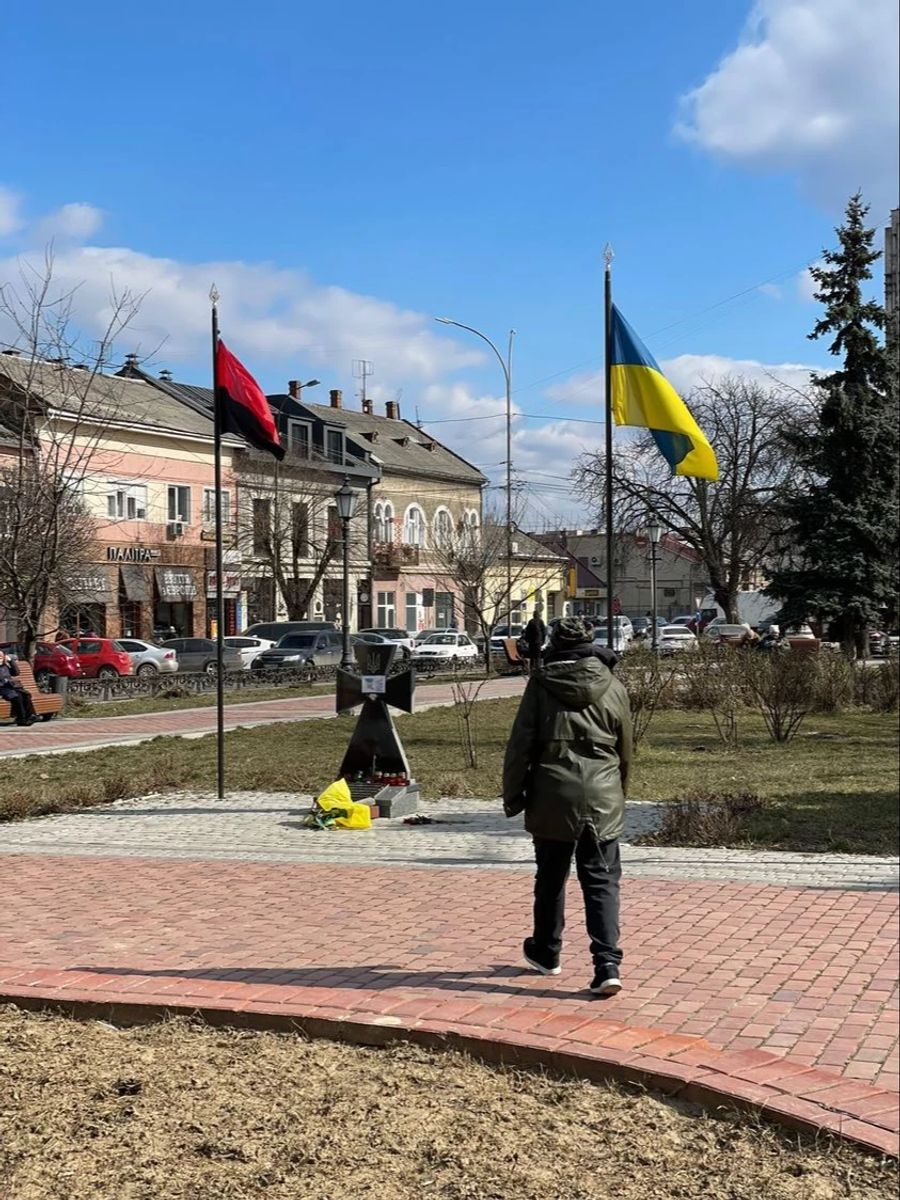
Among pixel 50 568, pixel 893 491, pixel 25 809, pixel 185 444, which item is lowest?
pixel 25 809

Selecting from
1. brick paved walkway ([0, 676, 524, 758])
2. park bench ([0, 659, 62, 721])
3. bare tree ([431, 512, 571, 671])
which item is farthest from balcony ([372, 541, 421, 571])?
park bench ([0, 659, 62, 721])

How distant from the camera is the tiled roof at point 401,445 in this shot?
62938 mm

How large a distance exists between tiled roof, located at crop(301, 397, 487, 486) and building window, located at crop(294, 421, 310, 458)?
1.51 meters

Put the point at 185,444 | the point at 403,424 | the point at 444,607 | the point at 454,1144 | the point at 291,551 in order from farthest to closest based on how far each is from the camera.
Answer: the point at 403,424 < the point at 444,607 < the point at 291,551 < the point at 185,444 < the point at 454,1144

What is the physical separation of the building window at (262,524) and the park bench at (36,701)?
2546cm

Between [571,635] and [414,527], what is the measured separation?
59.3m

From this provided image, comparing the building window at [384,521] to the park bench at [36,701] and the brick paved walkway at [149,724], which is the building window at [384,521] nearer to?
the brick paved walkway at [149,724]

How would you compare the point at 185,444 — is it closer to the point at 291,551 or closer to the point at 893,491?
the point at 291,551

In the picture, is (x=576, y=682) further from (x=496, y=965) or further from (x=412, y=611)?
(x=412, y=611)

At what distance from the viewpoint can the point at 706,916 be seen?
22.5 ft

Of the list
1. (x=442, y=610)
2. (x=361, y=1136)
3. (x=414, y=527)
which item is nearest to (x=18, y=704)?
(x=361, y=1136)

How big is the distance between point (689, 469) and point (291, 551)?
4168 centimetres

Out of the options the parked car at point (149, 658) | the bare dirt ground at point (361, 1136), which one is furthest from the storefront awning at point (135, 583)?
the bare dirt ground at point (361, 1136)

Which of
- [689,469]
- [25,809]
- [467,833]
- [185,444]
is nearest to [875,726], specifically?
[689,469]
